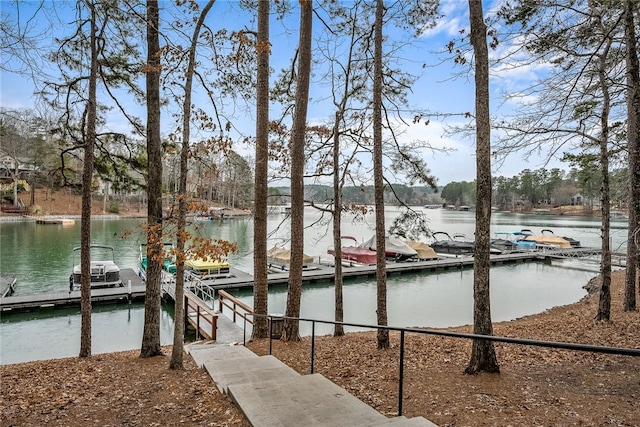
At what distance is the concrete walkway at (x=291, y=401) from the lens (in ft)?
8.70

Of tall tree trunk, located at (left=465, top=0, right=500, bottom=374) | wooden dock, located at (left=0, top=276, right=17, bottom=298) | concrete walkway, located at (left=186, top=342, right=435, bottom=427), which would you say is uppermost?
tall tree trunk, located at (left=465, top=0, right=500, bottom=374)

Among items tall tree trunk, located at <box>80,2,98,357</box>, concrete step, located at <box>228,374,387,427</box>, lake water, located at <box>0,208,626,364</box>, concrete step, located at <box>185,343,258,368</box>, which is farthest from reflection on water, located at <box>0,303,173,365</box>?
concrete step, located at <box>228,374,387,427</box>

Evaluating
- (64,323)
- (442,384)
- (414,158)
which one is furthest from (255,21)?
(64,323)

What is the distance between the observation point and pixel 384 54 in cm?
759

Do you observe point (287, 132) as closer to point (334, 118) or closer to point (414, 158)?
point (334, 118)

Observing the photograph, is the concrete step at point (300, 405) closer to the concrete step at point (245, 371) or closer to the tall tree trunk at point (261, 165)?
the concrete step at point (245, 371)

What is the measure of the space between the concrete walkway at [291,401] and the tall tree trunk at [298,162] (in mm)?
3106

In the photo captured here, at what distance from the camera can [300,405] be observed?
2.97 m

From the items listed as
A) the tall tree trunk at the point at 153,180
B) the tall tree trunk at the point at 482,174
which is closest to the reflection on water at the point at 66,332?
the tall tree trunk at the point at 153,180

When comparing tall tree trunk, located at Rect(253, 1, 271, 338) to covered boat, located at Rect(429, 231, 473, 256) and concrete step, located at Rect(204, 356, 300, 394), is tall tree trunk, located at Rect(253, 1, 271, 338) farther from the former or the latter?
covered boat, located at Rect(429, 231, 473, 256)

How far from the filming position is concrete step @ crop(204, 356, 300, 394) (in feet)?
12.3

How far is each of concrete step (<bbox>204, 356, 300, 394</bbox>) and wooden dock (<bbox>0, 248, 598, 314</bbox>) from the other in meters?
9.58

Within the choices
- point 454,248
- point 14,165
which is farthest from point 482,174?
point 14,165

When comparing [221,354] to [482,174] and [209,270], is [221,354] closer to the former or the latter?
[482,174]
